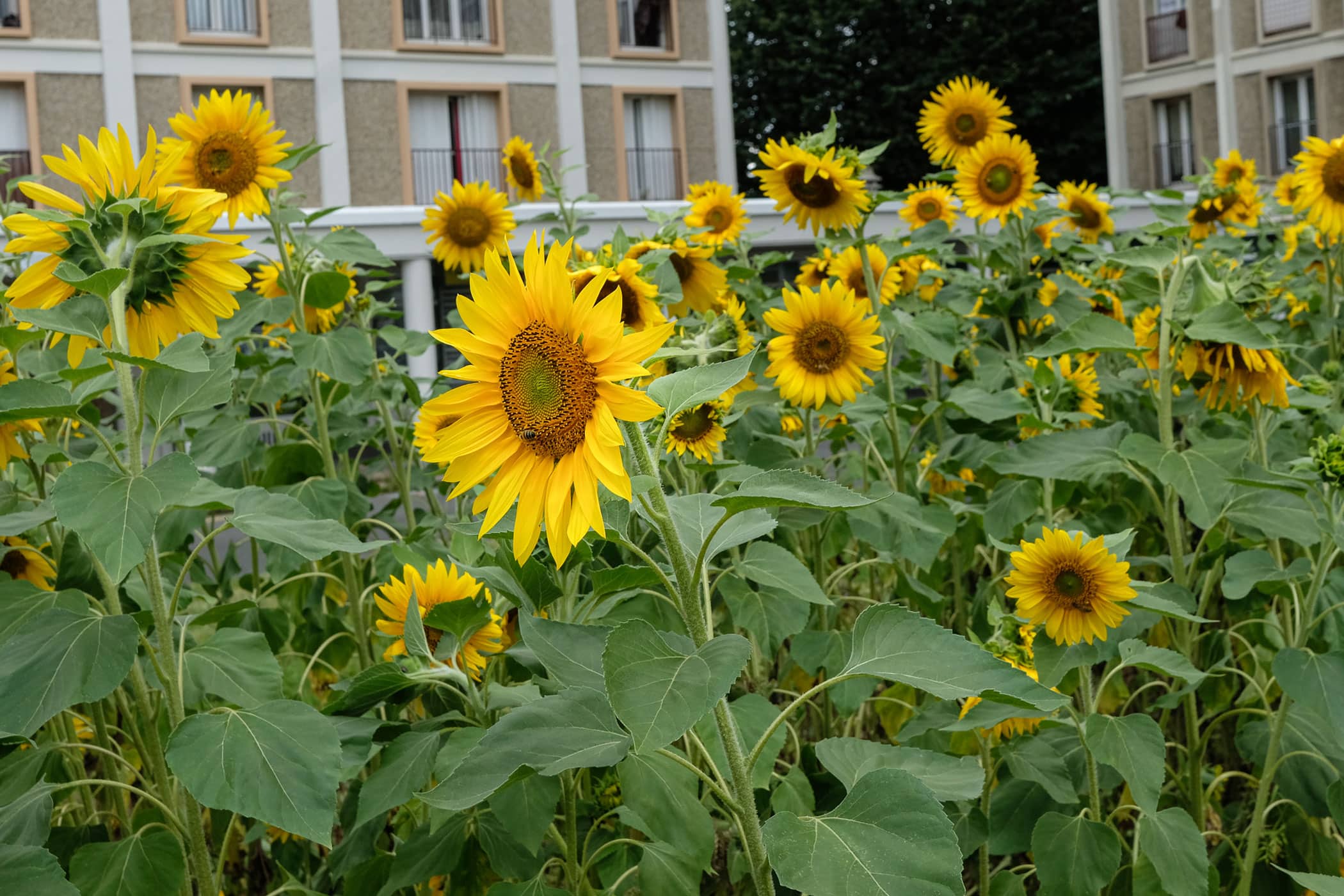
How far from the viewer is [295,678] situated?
213cm

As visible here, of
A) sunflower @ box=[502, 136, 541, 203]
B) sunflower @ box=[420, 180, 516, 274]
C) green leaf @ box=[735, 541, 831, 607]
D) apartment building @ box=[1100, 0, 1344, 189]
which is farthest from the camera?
apartment building @ box=[1100, 0, 1344, 189]

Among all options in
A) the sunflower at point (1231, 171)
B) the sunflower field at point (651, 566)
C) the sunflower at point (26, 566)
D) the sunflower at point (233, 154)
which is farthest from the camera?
the sunflower at point (1231, 171)

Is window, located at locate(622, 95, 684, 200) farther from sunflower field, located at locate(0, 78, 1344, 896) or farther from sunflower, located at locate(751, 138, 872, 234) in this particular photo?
sunflower, located at locate(751, 138, 872, 234)

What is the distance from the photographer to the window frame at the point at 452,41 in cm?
1639

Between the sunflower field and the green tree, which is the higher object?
the green tree

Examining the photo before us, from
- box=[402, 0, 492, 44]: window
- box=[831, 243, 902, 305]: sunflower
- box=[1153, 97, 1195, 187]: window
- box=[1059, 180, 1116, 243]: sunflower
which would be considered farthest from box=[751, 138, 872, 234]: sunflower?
box=[1153, 97, 1195, 187]: window

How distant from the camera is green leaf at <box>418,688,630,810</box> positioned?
1059mm

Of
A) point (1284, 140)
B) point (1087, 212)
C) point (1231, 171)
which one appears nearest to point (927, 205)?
point (1087, 212)

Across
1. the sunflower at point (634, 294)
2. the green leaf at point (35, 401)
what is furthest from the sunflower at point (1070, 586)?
the green leaf at point (35, 401)

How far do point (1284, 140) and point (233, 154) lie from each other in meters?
19.7

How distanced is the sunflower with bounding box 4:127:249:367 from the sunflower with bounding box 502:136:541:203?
2.16 meters

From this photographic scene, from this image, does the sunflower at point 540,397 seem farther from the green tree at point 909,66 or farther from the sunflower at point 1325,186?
the green tree at point 909,66

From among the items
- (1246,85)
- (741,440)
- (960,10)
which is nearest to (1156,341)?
(741,440)

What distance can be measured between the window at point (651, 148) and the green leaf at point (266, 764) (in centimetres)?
1696
